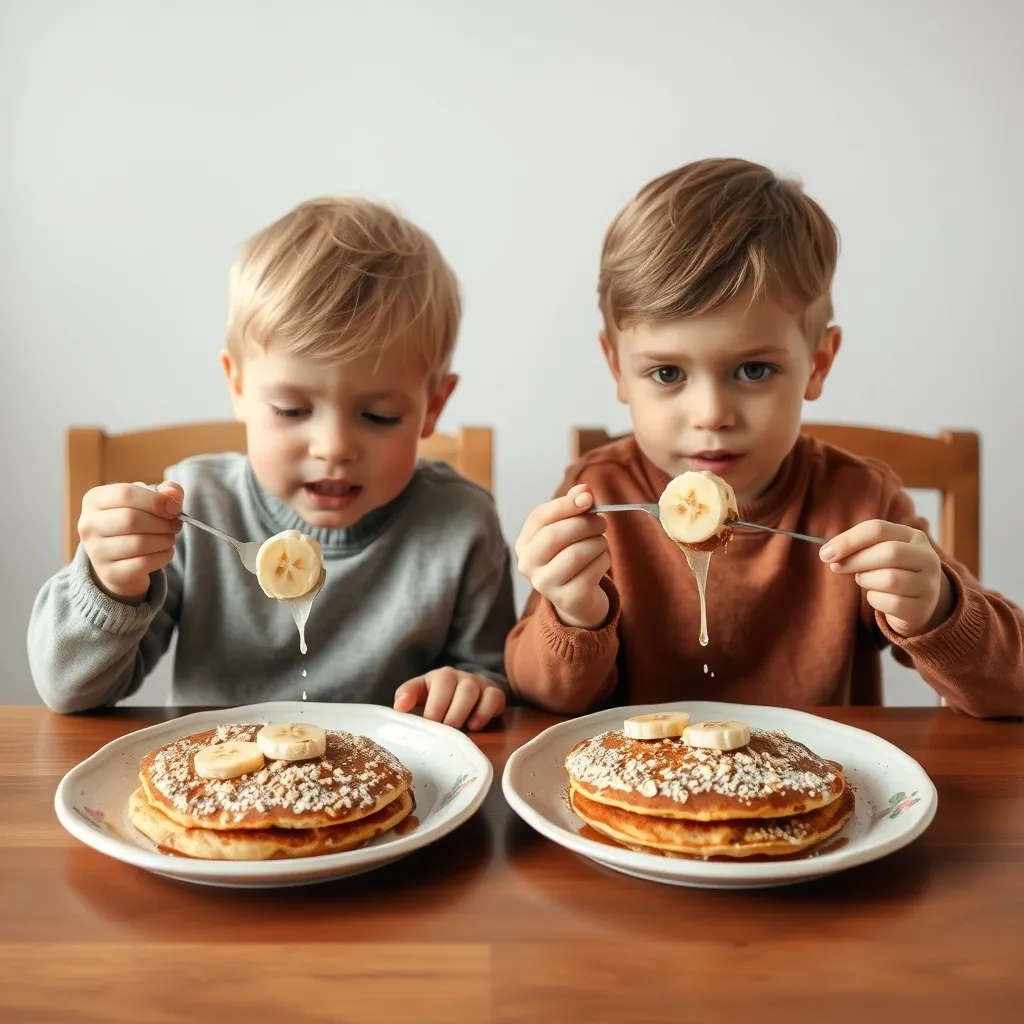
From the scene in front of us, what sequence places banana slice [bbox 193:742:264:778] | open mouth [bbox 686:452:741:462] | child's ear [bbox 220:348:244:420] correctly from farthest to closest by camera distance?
1. child's ear [bbox 220:348:244:420]
2. open mouth [bbox 686:452:741:462]
3. banana slice [bbox 193:742:264:778]

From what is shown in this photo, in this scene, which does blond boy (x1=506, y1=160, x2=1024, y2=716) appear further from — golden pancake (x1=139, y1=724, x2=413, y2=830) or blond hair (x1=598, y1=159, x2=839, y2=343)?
golden pancake (x1=139, y1=724, x2=413, y2=830)

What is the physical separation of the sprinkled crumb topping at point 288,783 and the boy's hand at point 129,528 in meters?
0.30

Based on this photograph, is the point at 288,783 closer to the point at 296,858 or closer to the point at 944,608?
the point at 296,858

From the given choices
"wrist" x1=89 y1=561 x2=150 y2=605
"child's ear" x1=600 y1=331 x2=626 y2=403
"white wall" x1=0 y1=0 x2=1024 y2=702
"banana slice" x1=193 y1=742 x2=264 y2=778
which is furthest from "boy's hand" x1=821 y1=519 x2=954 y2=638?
"white wall" x1=0 y1=0 x2=1024 y2=702

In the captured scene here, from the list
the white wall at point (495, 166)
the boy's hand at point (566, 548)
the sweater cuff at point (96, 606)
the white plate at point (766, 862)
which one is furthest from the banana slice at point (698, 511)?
the white wall at point (495, 166)

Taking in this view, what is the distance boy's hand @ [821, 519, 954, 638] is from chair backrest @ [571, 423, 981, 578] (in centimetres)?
67

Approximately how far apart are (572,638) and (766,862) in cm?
50

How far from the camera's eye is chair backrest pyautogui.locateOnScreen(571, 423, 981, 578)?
177 cm

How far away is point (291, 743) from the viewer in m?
0.90

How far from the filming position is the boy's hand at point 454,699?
1207mm

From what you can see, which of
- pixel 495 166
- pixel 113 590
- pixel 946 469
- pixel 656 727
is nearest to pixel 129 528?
pixel 113 590

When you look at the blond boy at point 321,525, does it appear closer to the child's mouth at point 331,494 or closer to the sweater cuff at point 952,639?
the child's mouth at point 331,494

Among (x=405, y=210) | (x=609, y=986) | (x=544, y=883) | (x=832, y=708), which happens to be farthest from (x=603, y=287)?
(x=405, y=210)

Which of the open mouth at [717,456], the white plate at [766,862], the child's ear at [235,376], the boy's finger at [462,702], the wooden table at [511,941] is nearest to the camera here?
the wooden table at [511,941]
